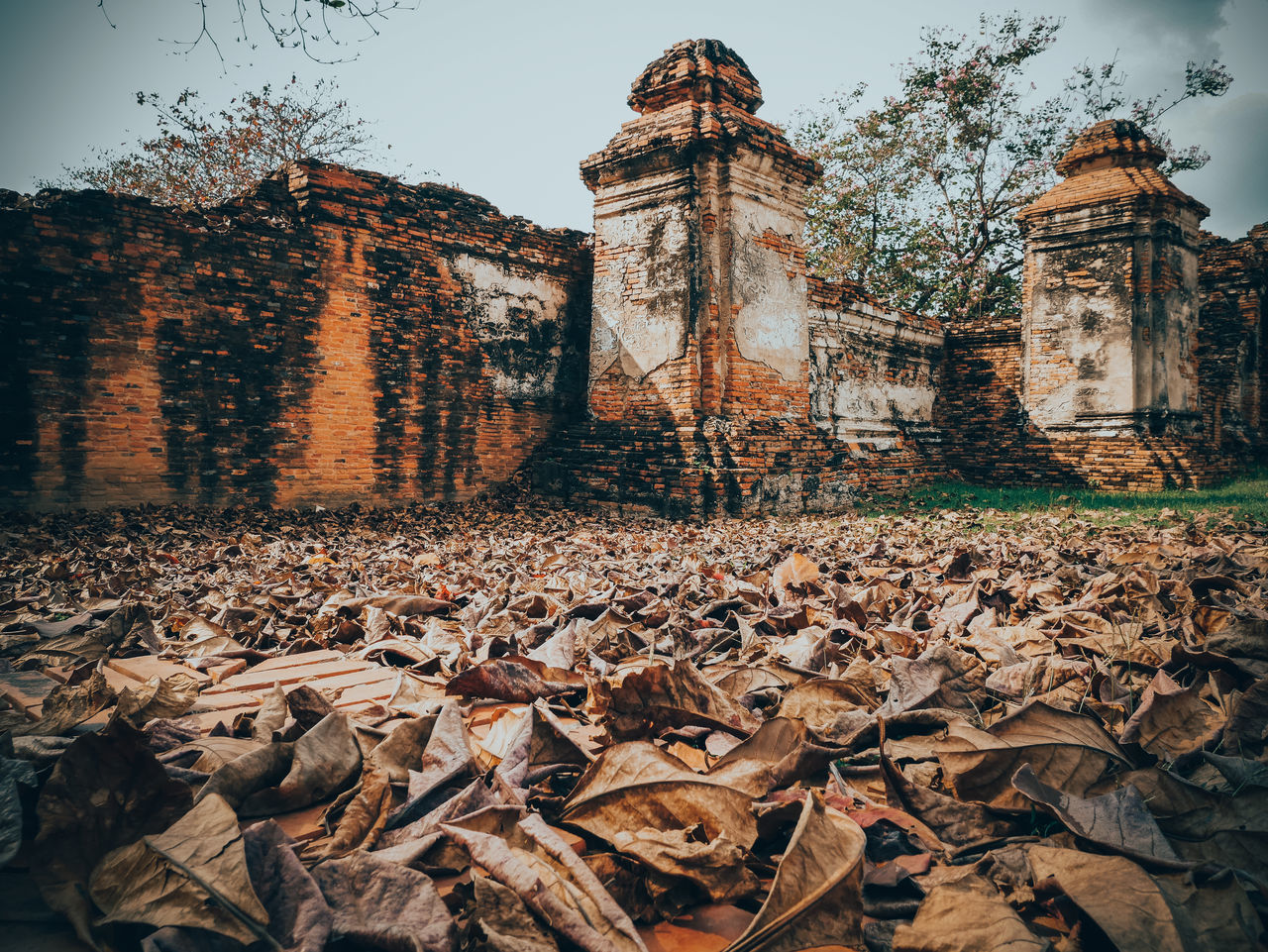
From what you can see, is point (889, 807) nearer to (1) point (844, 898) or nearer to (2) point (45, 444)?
(1) point (844, 898)

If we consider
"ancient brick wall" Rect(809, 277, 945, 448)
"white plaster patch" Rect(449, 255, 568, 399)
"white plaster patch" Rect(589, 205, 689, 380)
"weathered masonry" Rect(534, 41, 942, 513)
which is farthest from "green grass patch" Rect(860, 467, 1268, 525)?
"white plaster patch" Rect(449, 255, 568, 399)

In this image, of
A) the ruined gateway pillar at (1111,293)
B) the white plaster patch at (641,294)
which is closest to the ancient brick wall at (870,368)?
the ruined gateway pillar at (1111,293)

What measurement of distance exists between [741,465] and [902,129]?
13868 mm

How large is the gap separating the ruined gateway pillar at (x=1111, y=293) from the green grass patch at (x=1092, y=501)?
3.77ft

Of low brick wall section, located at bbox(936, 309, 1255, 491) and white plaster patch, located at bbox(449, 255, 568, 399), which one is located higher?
white plaster patch, located at bbox(449, 255, 568, 399)

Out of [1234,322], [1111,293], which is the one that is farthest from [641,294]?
[1234,322]

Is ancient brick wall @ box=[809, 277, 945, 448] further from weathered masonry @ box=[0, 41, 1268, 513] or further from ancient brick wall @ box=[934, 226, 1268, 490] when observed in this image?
ancient brick wall @ box=[934, 226, 1268, 490]

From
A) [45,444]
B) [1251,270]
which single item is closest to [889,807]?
[45,444]

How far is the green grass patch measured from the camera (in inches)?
282

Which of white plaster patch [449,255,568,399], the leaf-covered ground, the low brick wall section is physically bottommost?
the leaf-covered ground

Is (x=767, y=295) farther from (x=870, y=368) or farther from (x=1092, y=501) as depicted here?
(x=1092, y=501)

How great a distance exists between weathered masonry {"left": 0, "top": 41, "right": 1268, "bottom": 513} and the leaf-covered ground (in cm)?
452

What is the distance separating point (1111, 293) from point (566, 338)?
795cm

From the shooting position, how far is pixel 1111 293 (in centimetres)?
996
